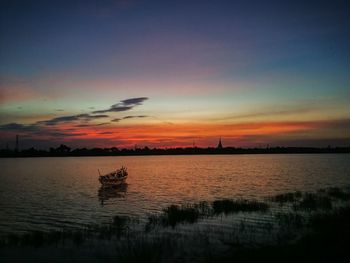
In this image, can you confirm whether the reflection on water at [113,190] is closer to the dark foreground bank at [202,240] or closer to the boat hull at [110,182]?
the boat hull at [110,182]

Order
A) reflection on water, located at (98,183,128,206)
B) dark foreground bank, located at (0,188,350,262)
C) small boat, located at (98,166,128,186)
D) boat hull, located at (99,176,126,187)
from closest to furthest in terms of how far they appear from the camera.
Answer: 1. dark foreground bank, located at (0,188,350,262)
2. reflection on water, located at (98,183,128,206)
3. boat hull, located at (99,176,126,187)
4. small boat, located at (98,166,128,186)

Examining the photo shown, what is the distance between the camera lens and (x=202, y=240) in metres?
19.3

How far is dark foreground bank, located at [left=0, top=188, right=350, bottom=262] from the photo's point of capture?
14.9 meters

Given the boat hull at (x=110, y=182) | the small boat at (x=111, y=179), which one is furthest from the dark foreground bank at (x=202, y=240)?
the small boat at (x=111, y=179)

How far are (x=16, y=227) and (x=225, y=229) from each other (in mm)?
15402

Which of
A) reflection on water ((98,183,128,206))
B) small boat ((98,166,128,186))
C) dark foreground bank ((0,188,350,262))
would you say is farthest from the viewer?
small boat ((98,166,128,186))

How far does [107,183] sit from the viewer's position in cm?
5866

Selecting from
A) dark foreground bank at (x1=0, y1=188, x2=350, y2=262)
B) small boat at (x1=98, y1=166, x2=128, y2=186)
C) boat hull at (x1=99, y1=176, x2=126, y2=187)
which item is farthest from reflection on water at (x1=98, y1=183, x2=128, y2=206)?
dark foreground bank at (x1=0, y1=188, x2=350, y2=262)

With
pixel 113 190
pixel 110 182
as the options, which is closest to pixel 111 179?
pixel 110 182

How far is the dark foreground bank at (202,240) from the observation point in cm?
1489

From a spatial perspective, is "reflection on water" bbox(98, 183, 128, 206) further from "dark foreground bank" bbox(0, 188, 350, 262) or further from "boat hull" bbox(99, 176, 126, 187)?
"dark foreground bank" bbox(0, 188, 350, 262)

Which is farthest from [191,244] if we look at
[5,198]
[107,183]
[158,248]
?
[107,183]

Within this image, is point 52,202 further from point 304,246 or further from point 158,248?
point 304,246

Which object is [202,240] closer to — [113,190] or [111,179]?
[113,190]
